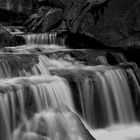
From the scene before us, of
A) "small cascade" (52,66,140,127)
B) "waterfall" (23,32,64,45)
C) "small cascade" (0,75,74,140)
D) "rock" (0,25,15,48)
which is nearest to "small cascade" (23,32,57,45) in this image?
"waterfall" (23,32,64,45)

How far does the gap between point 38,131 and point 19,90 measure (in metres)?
1.29

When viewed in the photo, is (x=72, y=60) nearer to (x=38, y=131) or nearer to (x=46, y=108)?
(x=46, y=108)

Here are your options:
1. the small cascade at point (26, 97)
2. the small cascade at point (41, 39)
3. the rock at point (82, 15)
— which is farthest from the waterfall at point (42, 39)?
the small cascade at point (26, 97)

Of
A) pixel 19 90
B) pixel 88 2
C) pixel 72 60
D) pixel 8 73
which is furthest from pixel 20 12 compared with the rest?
pixel 19 90

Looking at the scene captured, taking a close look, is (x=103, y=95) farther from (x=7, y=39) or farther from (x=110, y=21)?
(x=7, y=39)

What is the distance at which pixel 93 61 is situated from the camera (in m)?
12.0

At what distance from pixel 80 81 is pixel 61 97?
826mm

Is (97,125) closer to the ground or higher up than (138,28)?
closer to the ground

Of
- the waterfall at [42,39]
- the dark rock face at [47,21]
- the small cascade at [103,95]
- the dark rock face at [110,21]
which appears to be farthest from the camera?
the dark rock face at [47,21]

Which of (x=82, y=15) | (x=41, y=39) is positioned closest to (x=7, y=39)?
(x=41, y=39)

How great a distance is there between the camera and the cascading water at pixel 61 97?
7.72 m

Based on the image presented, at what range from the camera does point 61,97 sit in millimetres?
9062

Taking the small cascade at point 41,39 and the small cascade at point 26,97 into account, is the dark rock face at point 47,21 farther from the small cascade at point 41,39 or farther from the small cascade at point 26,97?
the small cascade at point 26,97

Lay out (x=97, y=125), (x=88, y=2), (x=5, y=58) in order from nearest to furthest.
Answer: (x=97, y=125) → (x=5, y=58) → (x=88, y=2)
